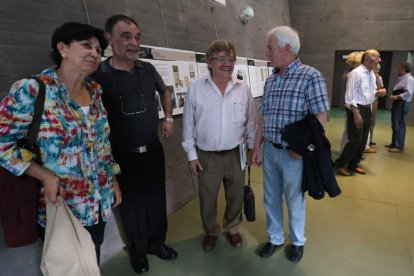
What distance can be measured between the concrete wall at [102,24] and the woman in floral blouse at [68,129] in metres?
0.45

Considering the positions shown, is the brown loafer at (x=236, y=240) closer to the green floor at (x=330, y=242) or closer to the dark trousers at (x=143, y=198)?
the green floor at (x=330, y=242)

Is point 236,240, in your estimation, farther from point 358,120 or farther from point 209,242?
point 358,120

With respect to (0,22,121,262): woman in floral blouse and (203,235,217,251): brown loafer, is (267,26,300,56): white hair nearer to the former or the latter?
(0,22,121,262): woman in floral blouse

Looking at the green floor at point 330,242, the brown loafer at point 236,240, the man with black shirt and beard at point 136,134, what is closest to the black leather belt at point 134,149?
the man with black shirt and beard at point 136,134

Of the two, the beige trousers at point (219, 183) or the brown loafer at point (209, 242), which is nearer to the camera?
the beige trousers at point (219, 183)

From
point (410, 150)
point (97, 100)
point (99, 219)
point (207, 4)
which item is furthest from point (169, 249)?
point (410, 150)

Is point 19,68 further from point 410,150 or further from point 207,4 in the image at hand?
point 410,150

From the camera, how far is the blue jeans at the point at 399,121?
14.6 ft

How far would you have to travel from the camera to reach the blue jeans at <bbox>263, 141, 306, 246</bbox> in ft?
5.86

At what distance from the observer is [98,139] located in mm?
1317

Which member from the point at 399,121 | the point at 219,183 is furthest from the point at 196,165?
the point at 399,121

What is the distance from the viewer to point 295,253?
6.47 feet

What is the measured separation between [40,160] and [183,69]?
6.20 ft

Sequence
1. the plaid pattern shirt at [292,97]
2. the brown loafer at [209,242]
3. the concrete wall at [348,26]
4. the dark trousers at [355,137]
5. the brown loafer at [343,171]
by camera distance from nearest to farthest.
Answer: the plaid pattern shirt at [292,97]
the brown loafer at [209,242]
the dark trousers at [355,137]
the brown loafer at [343,171]
the concrete wall at [348,26]
